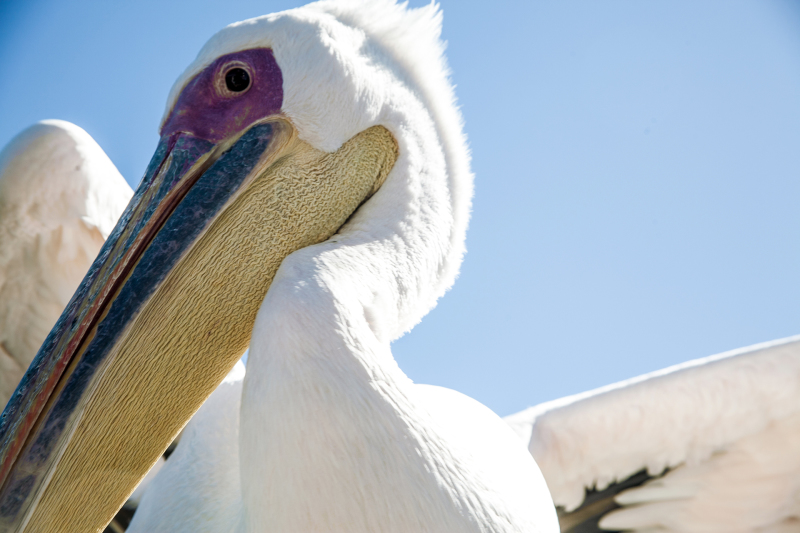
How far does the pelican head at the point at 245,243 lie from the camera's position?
143 cm

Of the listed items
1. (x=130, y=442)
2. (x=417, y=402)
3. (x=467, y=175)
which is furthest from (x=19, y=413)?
(x=467, y=175)

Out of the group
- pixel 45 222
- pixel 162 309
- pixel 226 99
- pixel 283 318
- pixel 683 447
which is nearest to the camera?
pixel 283 318

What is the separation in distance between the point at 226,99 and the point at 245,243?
1.23 feet

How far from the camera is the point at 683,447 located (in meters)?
3.01

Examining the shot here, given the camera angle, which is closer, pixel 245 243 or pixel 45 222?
pixel 245 243

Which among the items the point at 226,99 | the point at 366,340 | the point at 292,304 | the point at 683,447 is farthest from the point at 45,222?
the point at 683,447

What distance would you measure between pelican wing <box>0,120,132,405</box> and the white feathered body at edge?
130cm

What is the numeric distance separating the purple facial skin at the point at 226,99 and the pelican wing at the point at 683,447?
72.8 inches

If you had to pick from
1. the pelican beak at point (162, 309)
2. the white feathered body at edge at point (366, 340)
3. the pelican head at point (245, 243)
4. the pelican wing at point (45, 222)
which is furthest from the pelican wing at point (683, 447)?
the pelican wing at point (45, 222)

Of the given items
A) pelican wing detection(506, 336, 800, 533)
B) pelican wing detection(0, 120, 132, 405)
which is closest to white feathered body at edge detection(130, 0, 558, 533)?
pelican wing detection(506, 336, 800, 533)

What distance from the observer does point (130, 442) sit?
1552mm

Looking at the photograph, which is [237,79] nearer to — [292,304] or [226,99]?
[226,99]

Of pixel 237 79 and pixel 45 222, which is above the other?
pixel 237 79

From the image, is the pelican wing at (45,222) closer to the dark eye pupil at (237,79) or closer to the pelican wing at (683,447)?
the dark eye pupil at (237,79)
